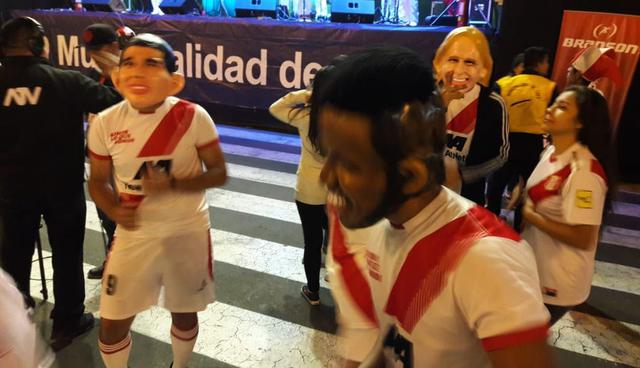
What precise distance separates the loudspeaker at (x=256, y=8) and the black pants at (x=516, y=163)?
5.76m

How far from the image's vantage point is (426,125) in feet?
2.98

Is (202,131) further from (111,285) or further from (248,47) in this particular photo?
(248,47)

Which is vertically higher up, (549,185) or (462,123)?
(462,123)

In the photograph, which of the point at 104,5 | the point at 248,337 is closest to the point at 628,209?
the point at 248,337

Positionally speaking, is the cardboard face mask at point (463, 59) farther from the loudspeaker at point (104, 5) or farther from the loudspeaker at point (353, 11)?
the loudspeaker at point (104, 5)

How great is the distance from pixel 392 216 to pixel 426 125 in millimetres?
205

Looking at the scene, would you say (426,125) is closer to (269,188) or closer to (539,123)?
(539,123)

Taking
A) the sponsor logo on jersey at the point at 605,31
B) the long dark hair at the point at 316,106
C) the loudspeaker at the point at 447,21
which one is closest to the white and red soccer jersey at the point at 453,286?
the long dark hair at the point at 316,106

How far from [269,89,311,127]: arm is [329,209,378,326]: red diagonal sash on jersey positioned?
1802mm

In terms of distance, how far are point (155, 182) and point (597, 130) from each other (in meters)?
2.05

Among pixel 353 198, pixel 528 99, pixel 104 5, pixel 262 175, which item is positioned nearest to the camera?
pixel 353 198

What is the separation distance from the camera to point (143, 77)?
214 centimetres

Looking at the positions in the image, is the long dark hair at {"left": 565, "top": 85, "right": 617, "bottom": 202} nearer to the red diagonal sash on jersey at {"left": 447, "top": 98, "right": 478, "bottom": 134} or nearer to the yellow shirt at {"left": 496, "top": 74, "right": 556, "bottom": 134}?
the red diagonal sash on jersey at {"left": 447, "top": 98, "right": 478, "bottom": 134}

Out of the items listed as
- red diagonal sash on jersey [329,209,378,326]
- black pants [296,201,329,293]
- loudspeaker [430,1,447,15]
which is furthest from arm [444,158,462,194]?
loudspeaker [430,1,447,15]
